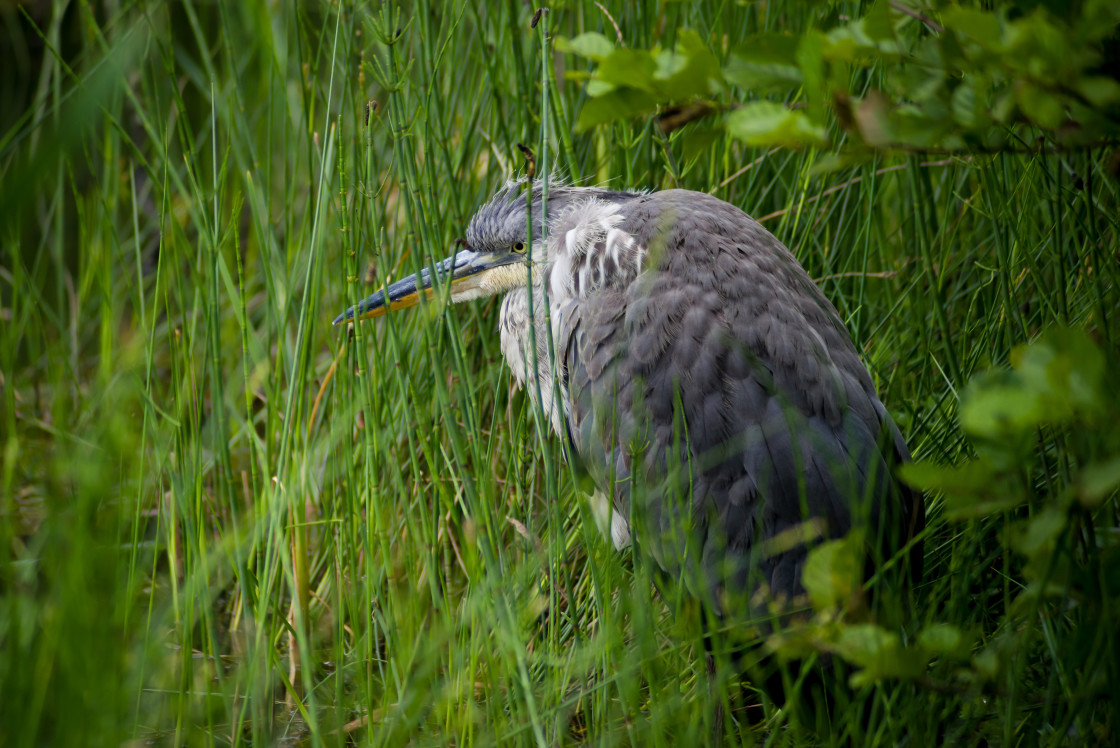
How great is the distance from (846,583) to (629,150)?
1516 mm

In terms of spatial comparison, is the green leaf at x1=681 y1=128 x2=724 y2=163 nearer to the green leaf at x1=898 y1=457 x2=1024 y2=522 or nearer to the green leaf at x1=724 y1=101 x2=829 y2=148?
the green leaf at x1=724 y1=101 x2=829 y2=148

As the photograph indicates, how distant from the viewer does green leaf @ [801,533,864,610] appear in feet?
3.01

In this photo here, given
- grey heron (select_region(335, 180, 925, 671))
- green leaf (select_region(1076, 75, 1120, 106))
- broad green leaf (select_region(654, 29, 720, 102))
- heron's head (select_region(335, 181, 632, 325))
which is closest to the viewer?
green leaf (select_region(1076, 75, 1120, 106))

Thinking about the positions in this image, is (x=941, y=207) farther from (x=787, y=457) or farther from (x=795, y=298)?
(x=787, y=457)

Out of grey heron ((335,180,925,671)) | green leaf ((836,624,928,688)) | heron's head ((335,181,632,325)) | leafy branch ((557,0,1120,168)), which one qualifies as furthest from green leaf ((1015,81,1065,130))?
heron's head ((335,181,632,325))

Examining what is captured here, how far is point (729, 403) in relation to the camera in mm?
1710

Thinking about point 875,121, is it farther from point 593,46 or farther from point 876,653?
point 876,653

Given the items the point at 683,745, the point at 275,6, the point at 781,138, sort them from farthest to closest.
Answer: the point at 275,6
the point at 683,745
the point at 781,138

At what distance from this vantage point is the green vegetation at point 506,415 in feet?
3.02

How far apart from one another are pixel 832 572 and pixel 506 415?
1589mm

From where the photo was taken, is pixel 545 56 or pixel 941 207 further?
pixel 941 207

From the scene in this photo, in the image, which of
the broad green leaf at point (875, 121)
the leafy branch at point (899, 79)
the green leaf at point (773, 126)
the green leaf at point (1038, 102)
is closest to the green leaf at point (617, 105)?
the leafy branch at point (899, 79)

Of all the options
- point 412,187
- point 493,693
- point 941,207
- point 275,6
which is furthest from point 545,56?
point 275,6

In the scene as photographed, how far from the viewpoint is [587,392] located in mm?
1869
